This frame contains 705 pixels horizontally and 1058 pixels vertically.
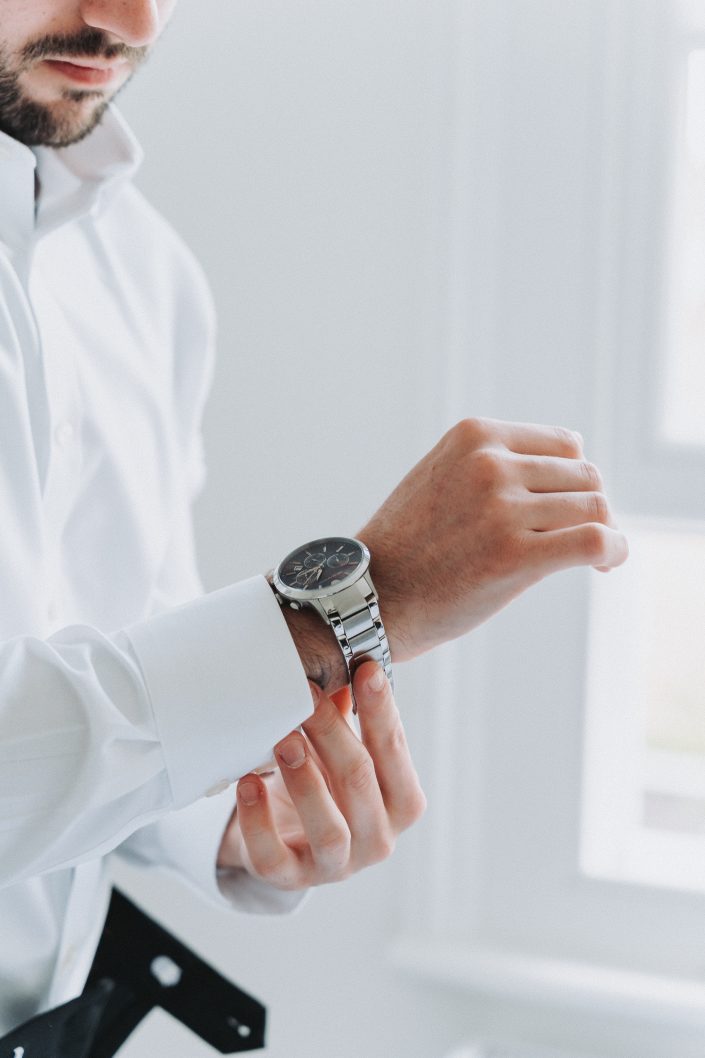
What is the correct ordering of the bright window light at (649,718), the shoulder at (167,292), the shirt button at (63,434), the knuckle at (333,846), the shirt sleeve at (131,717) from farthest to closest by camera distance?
the bright window light at (649,718)
the shoulder at (167,292)
the shirt button at (63,434)
the knuckle at (333,846)
the shirt sleeve at (131,717)

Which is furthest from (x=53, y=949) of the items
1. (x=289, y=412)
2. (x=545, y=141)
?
(x=545, y=141)

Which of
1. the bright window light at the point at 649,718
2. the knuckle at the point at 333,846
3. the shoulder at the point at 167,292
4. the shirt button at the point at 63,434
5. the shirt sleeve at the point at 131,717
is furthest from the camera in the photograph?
A: the bright window light at the point at 649,718

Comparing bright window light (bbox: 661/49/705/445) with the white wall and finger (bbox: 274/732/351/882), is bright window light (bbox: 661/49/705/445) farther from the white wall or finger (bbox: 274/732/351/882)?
finger (bbox: 274/732/351/882)

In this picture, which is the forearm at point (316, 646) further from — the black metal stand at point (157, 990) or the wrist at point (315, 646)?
the black metal stand at point (157, 990)

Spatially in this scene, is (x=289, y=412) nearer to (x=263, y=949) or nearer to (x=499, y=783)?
(x=499, y=783)

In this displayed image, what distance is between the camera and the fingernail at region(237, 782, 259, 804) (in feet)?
2.50

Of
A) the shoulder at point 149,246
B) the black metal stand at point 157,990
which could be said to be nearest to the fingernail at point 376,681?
the black metal stand at point 157,990

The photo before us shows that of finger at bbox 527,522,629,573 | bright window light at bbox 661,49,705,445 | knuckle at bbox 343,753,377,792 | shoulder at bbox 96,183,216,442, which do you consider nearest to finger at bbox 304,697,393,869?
knuckle at bbox 343,753,377,792

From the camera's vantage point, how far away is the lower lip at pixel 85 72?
0.83 meters

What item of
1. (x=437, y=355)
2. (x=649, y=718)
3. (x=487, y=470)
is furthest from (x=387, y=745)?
(x=649, y=718)

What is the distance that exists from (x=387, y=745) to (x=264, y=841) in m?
0.13

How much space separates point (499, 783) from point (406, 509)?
61 centimetres

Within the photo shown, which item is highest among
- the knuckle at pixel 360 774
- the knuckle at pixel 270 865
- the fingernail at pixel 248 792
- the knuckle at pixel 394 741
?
the knuckle at pixel 394 741

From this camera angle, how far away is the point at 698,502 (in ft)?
3.73
